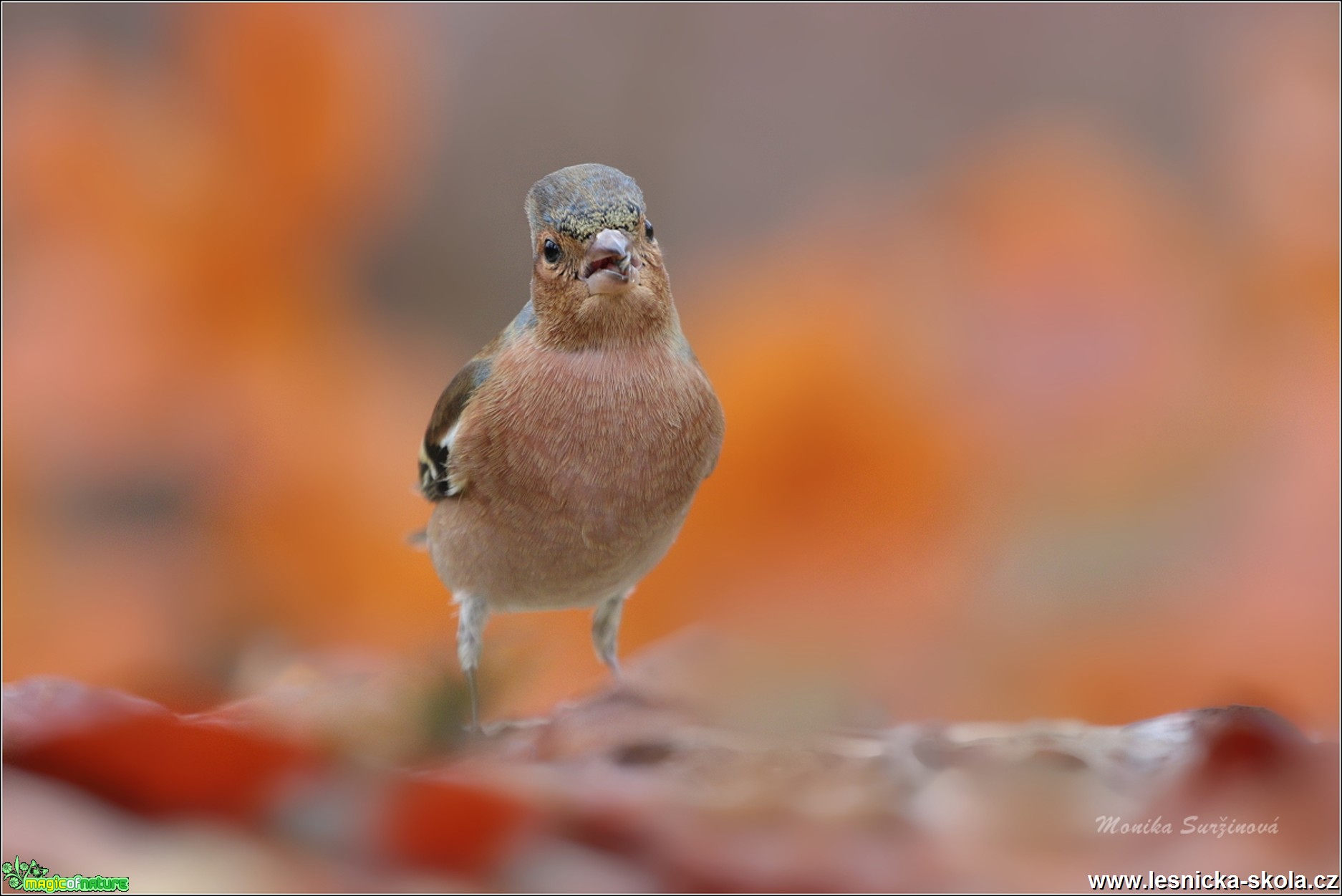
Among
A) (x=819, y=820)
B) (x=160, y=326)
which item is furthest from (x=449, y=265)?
(x=819, y=820)

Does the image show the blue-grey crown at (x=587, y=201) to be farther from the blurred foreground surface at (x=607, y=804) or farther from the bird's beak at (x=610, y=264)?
the blurred foreground surface at (x=607, y=804)

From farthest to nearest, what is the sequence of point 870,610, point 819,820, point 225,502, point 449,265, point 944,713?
point 449,265 → point 225,502 → point 870,610 → point 944,713 → point 819,820

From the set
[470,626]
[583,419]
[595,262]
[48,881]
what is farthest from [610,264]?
[48,881]

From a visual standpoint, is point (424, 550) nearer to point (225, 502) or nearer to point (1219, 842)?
point (225, 502)

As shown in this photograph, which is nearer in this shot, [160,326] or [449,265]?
[160,326]

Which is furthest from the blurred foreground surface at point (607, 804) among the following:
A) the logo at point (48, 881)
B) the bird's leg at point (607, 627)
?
the bird's leg at point (607, 627)

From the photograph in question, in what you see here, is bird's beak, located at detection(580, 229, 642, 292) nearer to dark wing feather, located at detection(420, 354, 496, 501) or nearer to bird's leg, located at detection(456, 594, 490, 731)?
dark wing feather, located at detection(420, 354, 496, 501)

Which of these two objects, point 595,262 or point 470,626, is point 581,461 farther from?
point 470,626
